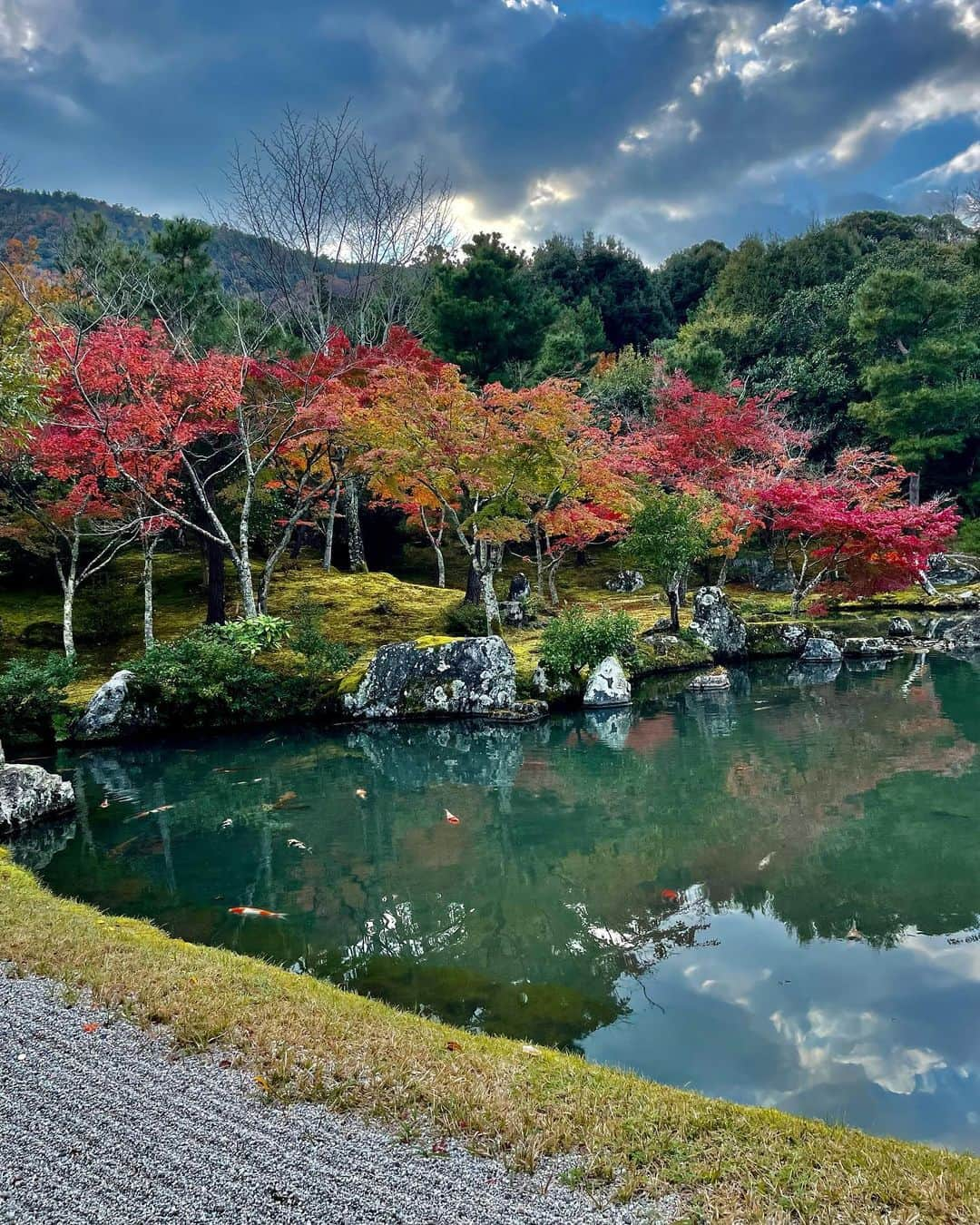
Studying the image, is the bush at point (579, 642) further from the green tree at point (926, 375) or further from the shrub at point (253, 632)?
the green tree at point (926, 375)

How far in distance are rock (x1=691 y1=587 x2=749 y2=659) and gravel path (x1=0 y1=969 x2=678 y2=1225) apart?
50.4 ft

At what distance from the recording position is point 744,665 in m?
17.3

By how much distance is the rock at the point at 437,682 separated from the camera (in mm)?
13320

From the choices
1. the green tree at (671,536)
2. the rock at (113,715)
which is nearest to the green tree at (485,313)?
the green tree at (671,536)

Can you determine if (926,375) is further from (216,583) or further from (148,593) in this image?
(148,593)

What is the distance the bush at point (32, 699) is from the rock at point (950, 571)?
77.3 ft

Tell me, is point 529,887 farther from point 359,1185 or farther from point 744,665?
point 744,665

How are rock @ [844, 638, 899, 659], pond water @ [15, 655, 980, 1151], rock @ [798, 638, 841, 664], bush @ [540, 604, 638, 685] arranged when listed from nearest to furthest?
pond water @ [15, 655, 980, 1151]
bush @ [540, 604, 638, 685]
rock @ [798, 638, 841, 664]
rock @ [844, 638, 899, 659]

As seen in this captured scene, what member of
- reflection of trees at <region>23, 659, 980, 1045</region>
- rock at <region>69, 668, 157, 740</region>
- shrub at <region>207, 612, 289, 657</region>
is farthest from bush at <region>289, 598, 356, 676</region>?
rock at <region>69, 668, 157, 740</region>

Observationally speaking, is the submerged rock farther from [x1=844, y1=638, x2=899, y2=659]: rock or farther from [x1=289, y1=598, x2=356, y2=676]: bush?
[x1=289, y1=598, x2=356, y2=676]: bush

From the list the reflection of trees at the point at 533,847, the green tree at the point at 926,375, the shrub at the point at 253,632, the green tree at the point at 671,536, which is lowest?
the reflection of trees at the point at 533,847

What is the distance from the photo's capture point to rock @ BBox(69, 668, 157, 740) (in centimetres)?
1230

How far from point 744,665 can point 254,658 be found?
11773 mm

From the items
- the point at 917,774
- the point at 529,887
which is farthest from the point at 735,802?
the point at 529,887
